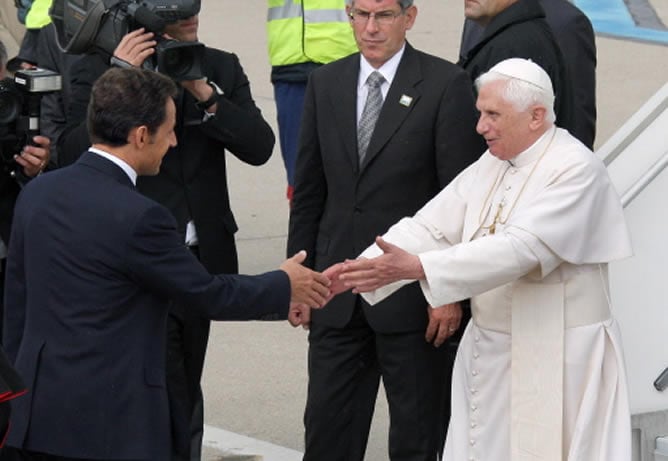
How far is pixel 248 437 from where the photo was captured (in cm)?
696

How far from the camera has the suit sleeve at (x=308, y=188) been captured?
5965 millimetres

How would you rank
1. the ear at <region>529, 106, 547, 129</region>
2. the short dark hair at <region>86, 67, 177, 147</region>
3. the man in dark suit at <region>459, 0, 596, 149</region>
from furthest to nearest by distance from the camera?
1. the man in dark suit at <region>459, 0, 596, 149</region>
2. the ear at <region>529, 106, 547, 129</region>
3. the short dark hair at <region>86, 67, 177, 147</region>

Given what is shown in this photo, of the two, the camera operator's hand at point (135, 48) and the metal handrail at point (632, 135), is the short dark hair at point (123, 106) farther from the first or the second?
the metal handrail at point (632, 135)

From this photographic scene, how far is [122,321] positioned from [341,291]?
39.6 inches

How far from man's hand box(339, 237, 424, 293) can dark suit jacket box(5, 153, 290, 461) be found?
596mm

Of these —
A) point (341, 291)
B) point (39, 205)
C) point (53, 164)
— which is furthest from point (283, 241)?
point (39, 205)

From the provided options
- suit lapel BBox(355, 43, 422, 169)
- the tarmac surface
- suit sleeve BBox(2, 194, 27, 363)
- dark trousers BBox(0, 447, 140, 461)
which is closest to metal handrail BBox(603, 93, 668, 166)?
suit lapel BBox(355, 43, 422, 169)

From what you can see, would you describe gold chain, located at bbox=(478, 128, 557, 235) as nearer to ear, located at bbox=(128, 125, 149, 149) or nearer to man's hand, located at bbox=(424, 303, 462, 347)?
man's hand, located at bbox=(424, 303, 462, 347)

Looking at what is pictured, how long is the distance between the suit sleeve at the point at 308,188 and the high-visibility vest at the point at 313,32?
2.54 m

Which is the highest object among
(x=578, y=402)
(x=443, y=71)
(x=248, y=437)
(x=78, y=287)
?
(x=443, y=71)

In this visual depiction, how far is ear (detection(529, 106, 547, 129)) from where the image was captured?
5.13 m

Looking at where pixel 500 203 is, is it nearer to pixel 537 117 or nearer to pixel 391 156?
pixel 537 117

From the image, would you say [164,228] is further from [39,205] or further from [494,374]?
[494,374]

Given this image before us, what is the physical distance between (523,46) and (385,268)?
126cm
